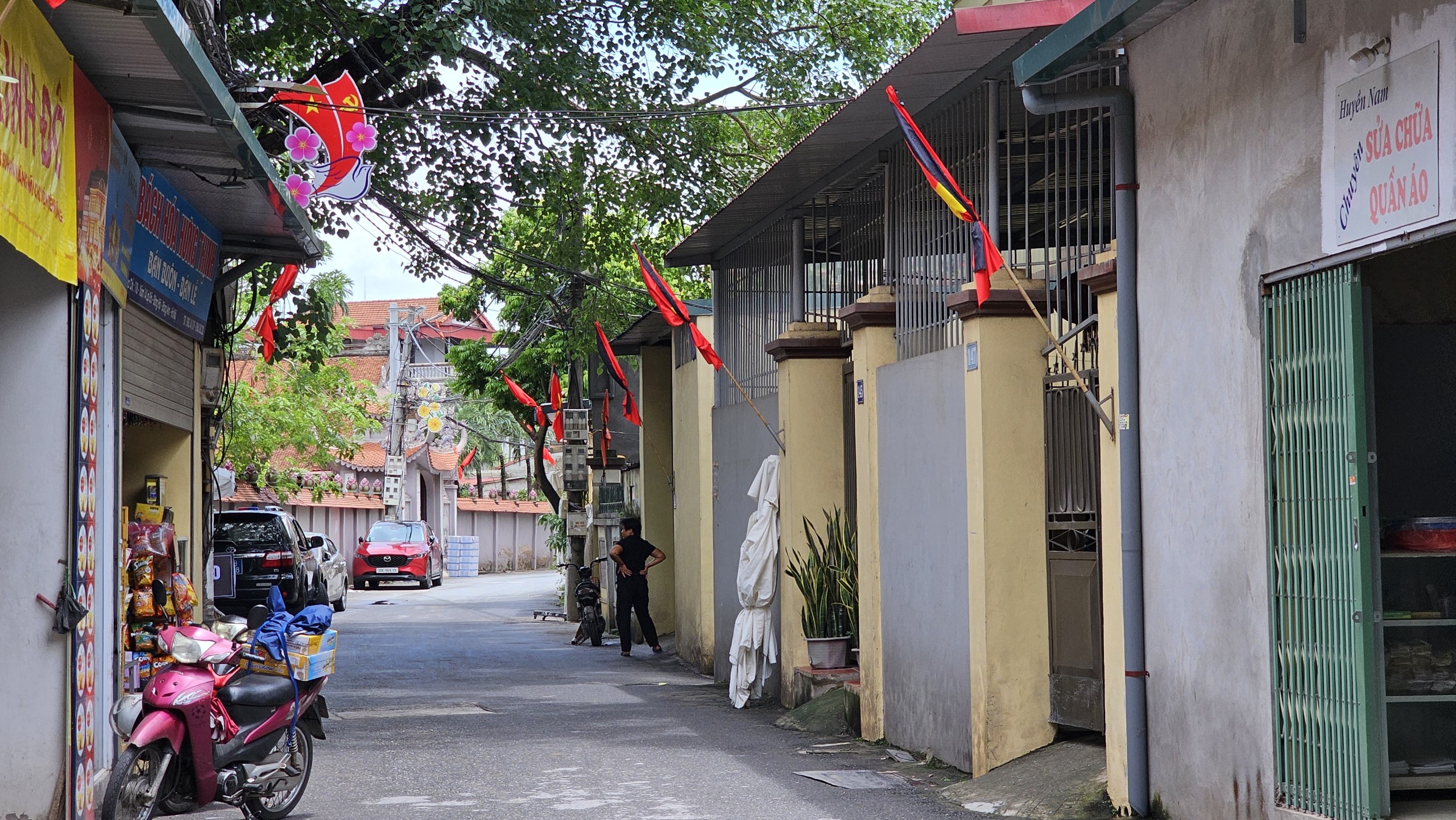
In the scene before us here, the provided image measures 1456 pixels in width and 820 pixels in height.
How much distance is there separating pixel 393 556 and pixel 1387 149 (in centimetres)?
3597

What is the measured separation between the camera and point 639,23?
17016mm

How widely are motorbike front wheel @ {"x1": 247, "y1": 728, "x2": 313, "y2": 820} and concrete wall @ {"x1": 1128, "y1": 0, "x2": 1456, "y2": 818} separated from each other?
176 inches

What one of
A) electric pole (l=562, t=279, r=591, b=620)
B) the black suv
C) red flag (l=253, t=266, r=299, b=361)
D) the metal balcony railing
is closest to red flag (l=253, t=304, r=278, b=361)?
red flag (l=253, t=266, r=299, b=361)

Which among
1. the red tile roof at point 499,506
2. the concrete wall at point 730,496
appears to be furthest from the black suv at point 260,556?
the red tile roof at point 499,506

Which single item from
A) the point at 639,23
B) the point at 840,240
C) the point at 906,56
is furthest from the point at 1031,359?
the point at 639,23

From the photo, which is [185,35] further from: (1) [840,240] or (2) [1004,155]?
(1) [840,240]

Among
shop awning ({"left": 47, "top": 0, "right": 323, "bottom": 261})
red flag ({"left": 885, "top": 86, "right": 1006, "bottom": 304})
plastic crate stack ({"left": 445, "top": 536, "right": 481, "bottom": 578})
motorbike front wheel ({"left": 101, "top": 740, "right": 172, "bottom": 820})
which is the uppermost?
shop awning ({"left": 47, "top": 0, "right": 323, "bottom": 261})

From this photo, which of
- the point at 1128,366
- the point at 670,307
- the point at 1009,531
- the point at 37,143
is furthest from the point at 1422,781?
the point at 670,307

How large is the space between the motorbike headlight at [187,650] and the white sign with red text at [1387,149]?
5.50 meters

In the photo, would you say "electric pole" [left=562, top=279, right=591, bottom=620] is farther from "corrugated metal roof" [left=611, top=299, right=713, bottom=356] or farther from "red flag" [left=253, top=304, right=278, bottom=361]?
"red flag" [left=253, top=304, right=278, bottom=361]

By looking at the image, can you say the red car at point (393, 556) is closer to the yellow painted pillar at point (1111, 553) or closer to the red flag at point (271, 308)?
the red flag at point (271, 308)

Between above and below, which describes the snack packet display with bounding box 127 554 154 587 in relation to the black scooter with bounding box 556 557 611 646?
above

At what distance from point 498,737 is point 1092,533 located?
16.6 ft

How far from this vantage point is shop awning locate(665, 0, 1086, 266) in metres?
8.16
